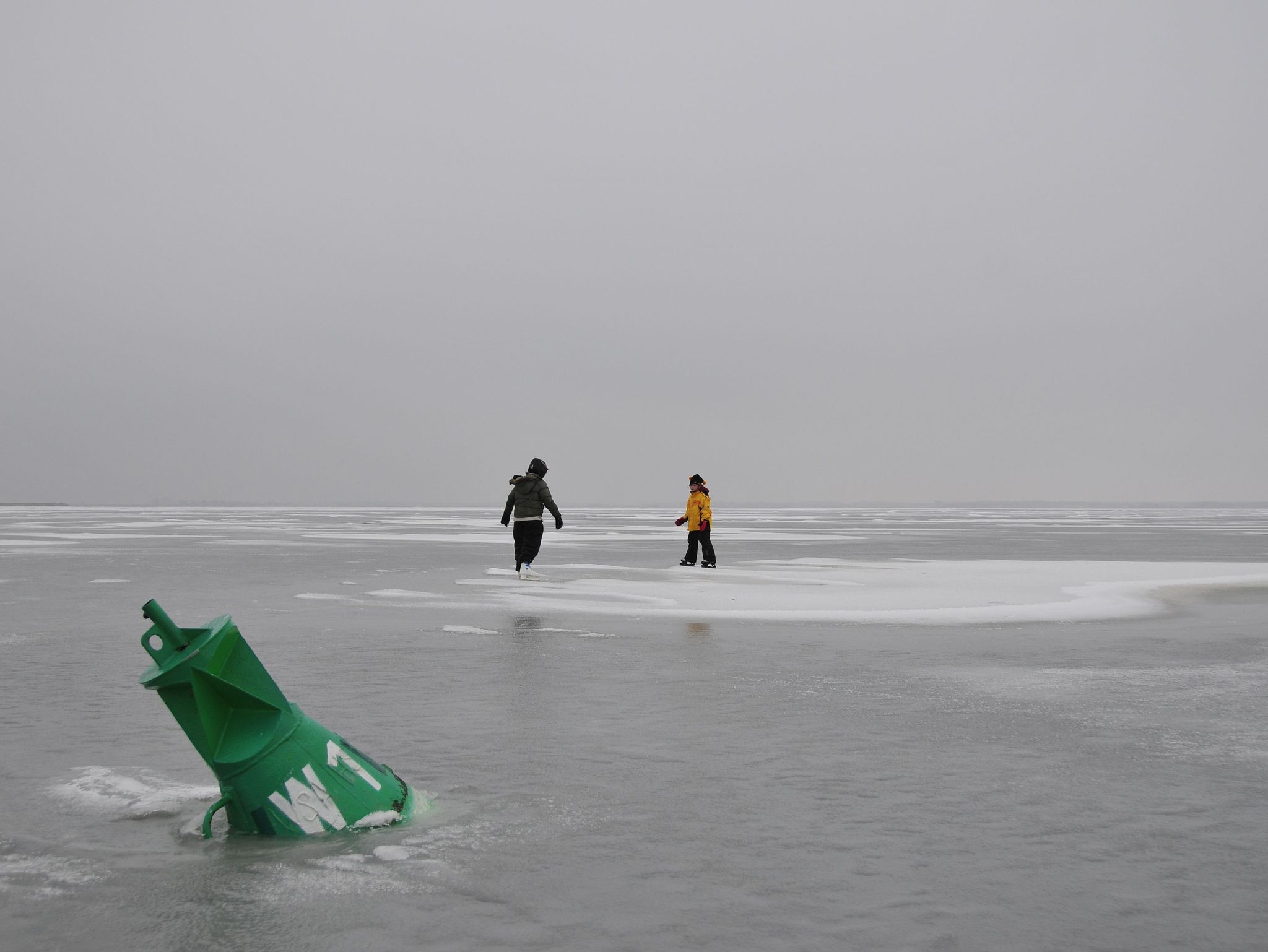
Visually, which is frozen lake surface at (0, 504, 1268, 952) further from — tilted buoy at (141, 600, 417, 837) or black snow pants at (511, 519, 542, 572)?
black snow pants at (511, 519, 542, 572)

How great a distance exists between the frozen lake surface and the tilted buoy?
0.13 meters

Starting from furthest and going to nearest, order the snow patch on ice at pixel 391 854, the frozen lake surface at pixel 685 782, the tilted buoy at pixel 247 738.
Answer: the tilted buoy at pixel 247 738 → the snow patch on ice at pixel 391 854 → the frozen lake surface at pixel 685 782

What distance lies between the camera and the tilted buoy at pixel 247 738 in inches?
178

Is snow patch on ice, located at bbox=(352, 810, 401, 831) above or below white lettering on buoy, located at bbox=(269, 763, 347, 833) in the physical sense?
below

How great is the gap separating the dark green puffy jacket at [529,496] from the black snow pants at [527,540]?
0.12 m

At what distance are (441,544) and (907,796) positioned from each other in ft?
84.7

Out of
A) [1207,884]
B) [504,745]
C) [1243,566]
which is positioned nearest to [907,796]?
[1207,884]

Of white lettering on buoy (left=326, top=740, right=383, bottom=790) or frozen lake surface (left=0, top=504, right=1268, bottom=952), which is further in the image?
white lettering on buoy (left=326, top=740, right=383, bottom=790)

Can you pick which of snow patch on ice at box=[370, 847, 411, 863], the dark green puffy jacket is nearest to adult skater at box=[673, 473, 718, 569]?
the dark green puffy jacket

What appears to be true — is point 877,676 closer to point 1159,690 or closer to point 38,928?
point 1159,690

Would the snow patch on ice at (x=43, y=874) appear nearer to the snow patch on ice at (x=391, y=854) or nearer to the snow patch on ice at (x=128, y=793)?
the snow patch on ice at (x=128, y=793)

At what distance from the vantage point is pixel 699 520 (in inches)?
799

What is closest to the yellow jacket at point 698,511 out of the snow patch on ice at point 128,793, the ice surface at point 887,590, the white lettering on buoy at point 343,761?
the ice surface at point 887,590

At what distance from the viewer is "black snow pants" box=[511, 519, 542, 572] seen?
18.4m
